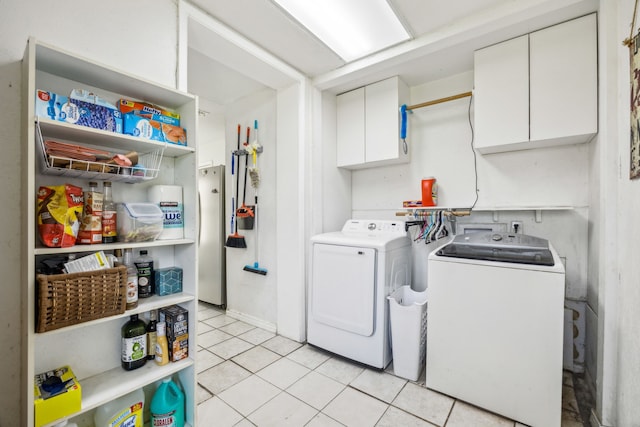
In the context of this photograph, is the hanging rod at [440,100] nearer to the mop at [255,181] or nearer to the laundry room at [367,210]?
the laundry room at [367,210]

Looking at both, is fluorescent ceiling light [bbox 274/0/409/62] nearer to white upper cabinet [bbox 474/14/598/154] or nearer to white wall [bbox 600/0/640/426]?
white upper cabinet [bbox 474/14/598/154]

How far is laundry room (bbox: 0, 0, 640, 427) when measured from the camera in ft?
4.10

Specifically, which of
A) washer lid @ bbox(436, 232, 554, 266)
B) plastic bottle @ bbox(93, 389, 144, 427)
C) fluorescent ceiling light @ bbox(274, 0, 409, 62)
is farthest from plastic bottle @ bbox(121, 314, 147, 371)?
fluorescent ceiling light @ bbox(274, 0, 409, 62)

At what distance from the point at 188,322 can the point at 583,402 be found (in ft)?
7.98

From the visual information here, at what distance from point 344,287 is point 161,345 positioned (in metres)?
1.28

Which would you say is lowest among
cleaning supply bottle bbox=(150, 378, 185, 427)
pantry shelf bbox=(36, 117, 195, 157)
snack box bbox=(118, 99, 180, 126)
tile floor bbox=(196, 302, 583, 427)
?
tile floor bbox=(196, 302, 583, 427)

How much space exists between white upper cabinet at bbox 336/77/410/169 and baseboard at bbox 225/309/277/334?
1.81 metres

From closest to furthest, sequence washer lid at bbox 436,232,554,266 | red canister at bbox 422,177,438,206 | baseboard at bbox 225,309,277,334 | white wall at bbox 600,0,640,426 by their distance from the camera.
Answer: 1. white wall at bbox 600,0,640,426
2. washer lid at bbox 436,232,554,266
3. red canister at bbox 422,177,438,206
4. baseboard at bbox 225,309,277,334

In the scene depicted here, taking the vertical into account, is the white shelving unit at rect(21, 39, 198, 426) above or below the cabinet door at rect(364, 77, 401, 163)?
below

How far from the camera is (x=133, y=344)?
1.41 meters

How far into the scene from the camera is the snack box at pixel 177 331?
1.49 metres

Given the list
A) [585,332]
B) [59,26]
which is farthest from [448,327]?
[59,26]

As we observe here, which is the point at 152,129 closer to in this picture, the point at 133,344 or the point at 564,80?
the point at 133,344

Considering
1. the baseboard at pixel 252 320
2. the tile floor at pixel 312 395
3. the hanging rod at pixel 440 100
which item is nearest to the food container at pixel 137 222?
the tile floor at pixel 312 395
